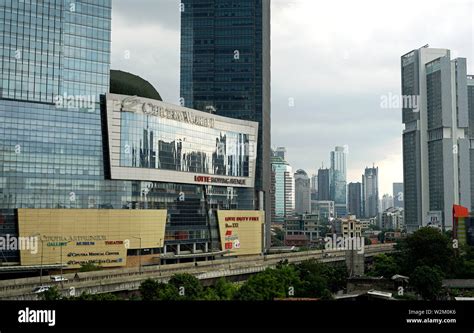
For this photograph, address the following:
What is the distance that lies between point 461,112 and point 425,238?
3721 cm

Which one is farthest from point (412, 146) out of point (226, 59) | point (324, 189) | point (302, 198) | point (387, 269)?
point (387, 269)

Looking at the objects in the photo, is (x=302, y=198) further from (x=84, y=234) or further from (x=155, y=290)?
(x=155, y=290)

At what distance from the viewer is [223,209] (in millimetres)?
46969

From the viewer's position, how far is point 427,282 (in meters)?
25.9

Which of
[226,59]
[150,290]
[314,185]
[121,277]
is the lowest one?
[121,277]

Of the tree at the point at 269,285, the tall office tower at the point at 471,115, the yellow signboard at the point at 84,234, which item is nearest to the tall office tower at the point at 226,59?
the tall office tower at the point at 471,115

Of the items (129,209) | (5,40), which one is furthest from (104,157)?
(5,40)

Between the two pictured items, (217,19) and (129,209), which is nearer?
(129,209)

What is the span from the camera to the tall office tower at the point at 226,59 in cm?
6225

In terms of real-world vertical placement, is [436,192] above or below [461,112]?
below

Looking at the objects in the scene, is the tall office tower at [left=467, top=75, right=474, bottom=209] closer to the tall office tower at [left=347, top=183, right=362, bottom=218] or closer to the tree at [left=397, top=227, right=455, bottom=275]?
the tall office tower at [left=347, top=183, right=362, bottom=218]

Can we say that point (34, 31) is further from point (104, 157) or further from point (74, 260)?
point (74, 260)

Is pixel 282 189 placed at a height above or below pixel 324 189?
above

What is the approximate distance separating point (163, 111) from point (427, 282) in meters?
23.5
